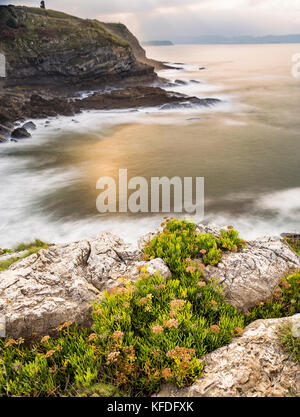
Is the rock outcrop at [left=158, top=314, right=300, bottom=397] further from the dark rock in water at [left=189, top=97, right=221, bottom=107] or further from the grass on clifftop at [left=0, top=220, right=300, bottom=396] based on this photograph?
the dark rock in water at [left=189, top=97, right=221, bottom=107]

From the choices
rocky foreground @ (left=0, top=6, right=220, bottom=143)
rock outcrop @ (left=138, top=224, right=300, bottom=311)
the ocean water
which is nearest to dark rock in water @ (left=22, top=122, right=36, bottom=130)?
the ocean water

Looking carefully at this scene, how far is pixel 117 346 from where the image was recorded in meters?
3.05

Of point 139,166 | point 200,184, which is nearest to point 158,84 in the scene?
point 139,166

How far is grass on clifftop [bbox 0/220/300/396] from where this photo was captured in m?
2.84

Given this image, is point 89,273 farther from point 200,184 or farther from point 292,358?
point 200,184

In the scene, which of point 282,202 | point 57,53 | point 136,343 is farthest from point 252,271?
A: point 57,53

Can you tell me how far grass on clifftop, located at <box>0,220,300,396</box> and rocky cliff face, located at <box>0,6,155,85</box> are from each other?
179 ft

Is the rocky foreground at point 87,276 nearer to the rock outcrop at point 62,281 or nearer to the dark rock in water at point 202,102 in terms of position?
the rock outcrop at point 62,281

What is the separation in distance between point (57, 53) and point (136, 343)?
5982cm

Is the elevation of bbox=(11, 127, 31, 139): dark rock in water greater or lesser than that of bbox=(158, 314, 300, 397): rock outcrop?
greater

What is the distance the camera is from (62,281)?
178 inches

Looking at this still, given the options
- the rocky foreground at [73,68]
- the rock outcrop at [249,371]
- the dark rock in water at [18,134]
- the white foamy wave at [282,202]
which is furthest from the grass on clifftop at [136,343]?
the rocky foreground at [73,68]

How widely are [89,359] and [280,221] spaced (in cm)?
1290
